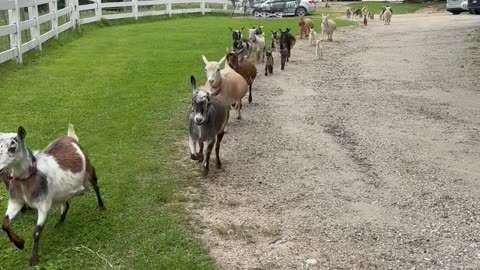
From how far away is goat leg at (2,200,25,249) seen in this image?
460cm

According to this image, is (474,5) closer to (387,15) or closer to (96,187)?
(387,15)

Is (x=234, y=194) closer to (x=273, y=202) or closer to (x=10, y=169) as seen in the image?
(x=273, y=202)

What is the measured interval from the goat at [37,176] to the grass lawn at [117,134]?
404 millimetres

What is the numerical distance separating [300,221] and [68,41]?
1518 centimetres

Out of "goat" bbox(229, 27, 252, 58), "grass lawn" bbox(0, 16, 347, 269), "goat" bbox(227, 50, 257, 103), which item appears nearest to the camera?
"grass lawn" bbox(0, 16, 347, 269)

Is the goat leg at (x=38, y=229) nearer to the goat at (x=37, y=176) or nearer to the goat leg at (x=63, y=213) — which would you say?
the goat at (x=37, y=176)

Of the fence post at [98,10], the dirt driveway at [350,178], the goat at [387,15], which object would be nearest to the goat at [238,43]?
the dirt driveway at [350,178]

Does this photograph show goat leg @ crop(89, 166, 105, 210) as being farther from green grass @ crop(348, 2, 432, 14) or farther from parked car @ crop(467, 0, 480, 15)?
green grass @ crop(348, 2, 432, 14)

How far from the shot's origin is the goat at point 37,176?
4617 millimetres

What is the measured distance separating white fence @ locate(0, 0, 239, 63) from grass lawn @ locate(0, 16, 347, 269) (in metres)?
0.50

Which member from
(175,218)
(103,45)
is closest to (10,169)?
(175,218)

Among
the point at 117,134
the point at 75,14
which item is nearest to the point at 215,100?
the point at 117,134

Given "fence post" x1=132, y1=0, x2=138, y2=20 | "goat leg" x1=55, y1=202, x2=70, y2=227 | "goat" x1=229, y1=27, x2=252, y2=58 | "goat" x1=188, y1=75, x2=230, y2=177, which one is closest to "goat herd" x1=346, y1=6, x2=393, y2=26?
"fence post" x1=132, y1=0, x2=138, y2=20

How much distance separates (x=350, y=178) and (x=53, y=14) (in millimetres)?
13845
